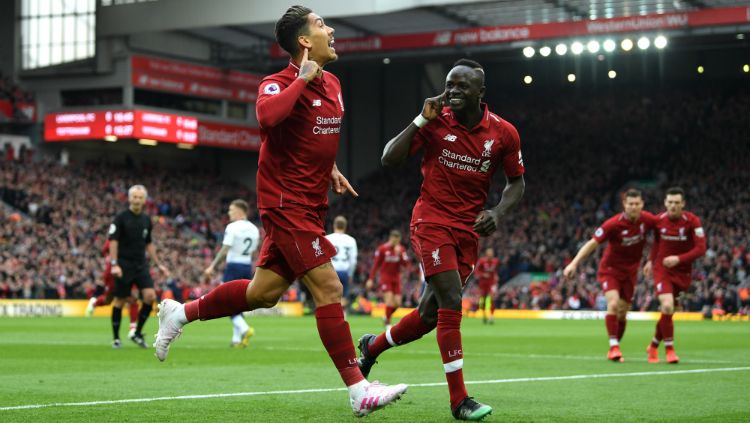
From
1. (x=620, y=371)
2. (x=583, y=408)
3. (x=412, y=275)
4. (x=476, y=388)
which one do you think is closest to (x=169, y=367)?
(x=476, y=388)

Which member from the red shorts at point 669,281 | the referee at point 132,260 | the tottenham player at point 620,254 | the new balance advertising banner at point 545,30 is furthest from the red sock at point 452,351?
the new balance advertising banner at point 545,30

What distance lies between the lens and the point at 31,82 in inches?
1986

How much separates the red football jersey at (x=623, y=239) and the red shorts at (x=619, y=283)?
52 mm

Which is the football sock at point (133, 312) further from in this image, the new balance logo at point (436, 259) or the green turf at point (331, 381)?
the new balance logo at point (436, 259)

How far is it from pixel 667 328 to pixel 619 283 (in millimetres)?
870

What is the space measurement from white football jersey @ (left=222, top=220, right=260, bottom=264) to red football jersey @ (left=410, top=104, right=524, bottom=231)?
399 inches

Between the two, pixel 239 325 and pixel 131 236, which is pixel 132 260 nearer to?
pixel 131 236

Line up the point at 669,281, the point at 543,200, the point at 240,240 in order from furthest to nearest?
the point at 543,200
the point at 240,240
the point at 669,281

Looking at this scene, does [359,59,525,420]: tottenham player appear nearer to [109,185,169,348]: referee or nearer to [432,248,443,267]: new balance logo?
[432,248,443,267]: new balance logo

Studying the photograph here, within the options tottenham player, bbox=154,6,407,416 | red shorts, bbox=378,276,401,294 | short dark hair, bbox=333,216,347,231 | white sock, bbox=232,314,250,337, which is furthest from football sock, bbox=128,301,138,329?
tottenham player, bbox=154,6,407,416

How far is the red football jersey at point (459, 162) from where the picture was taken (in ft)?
27.6

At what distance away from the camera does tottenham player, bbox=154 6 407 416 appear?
7.02m

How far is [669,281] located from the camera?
15266 mm

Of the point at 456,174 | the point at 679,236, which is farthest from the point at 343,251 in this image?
the point at 456,174
